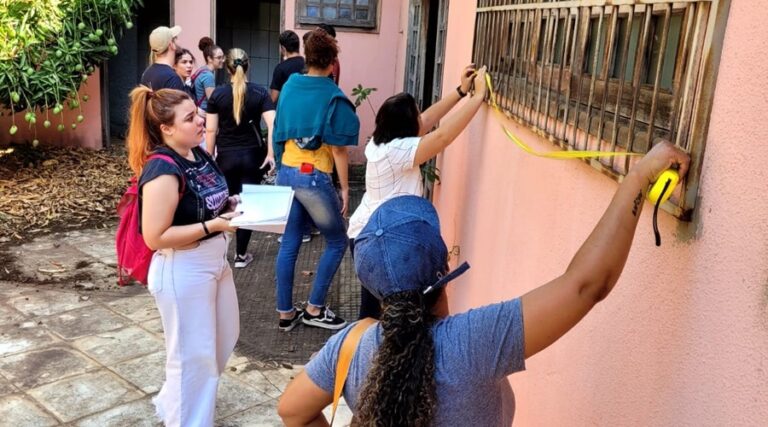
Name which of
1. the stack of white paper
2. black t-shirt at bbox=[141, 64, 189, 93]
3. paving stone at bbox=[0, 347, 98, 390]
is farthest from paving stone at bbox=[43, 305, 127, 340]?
the stack of white paper

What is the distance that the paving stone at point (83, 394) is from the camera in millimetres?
3637

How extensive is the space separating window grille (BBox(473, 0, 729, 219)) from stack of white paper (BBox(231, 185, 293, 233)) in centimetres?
116

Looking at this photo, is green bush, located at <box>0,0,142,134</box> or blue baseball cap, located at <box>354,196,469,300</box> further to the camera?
green bush, located at <box>0,0,142,134</box>

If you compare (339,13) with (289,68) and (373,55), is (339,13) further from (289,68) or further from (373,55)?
(289,68)

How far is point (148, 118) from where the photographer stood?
9.98 feet

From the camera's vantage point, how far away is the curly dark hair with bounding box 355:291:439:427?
4.71 ft

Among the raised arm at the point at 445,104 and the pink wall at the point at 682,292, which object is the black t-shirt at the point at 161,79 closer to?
the raised arm at the point at 445,104

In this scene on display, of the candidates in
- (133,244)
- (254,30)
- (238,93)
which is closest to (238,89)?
(238,93)

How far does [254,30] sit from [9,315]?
27.0 ft

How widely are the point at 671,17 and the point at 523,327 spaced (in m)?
0.83

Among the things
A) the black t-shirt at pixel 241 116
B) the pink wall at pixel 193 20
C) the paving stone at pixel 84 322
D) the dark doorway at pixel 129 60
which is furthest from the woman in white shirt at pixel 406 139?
the dark doorway at pixel 129 60

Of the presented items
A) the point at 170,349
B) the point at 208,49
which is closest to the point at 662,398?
the point at 170,349

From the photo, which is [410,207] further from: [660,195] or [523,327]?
[660,195]

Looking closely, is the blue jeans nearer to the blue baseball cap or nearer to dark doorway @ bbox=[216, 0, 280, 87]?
the blue baseball cap
